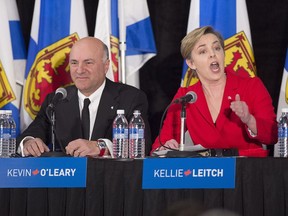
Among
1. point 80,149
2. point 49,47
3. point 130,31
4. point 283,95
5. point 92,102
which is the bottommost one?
point 80,149

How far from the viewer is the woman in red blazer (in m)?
4.86

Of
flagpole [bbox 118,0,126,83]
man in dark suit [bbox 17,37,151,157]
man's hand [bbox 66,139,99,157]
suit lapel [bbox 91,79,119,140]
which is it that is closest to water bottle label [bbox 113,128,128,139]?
man's hand [bbox 66,139,99,157]

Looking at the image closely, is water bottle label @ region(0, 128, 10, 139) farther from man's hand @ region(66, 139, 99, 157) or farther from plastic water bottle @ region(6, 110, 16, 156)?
man's hand @ region(66, 139, 99, 157)

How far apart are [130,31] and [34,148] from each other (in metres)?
1.81

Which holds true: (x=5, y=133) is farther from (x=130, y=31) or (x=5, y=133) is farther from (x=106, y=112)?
(x=130, y=31)

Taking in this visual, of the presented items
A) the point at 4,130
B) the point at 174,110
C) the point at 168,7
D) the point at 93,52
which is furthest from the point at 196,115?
the point at 168,7

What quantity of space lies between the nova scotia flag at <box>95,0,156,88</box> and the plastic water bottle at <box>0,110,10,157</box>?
1282mm

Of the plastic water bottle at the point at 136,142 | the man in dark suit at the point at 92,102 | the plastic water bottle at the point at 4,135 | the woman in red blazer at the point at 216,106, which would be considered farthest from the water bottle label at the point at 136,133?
the plastic water bottle at the point at 4,135

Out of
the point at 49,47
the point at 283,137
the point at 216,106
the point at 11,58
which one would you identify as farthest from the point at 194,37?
the point at 11,58

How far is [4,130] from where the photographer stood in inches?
191

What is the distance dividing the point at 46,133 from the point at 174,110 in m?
0.86

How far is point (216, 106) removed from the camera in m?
5.03

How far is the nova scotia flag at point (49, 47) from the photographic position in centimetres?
601

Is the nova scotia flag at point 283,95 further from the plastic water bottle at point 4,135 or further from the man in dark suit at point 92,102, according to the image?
the plastic water bottle at point 4,135
